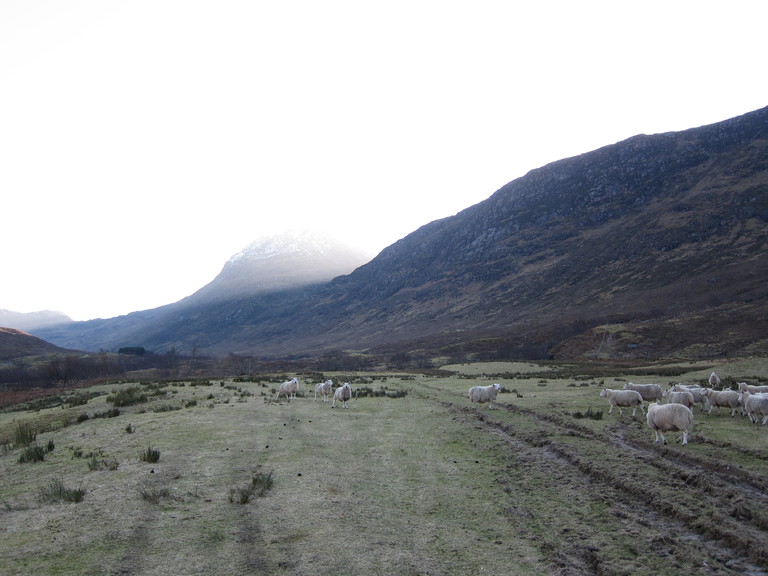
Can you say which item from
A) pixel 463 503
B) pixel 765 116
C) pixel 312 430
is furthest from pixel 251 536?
pixel 765 116

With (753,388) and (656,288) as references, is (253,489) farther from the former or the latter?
(656,288)

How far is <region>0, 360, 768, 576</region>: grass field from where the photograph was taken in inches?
328

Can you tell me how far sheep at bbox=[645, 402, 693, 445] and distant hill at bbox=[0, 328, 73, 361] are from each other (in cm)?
16833

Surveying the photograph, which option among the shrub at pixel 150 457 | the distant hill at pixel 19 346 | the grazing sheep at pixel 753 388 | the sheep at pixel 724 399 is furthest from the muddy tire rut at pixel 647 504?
the distant hill at pixel 19 346

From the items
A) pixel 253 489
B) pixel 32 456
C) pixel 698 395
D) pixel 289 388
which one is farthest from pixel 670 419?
pixel 289 388

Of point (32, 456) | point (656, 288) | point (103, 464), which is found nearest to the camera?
point (103, 464)

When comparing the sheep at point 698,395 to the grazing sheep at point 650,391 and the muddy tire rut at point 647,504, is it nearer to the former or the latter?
the grazing sheep at point 650,391

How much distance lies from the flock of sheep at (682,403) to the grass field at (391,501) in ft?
2.43

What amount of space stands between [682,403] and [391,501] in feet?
57.3

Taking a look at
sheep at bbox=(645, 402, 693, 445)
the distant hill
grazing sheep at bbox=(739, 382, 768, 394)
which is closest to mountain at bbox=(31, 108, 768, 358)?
grazing sheep at bbox=(739, 382, 768, 394)

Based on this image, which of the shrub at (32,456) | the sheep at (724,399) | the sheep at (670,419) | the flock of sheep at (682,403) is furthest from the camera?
the sheep at (724,399)

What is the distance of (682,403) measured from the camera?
845 inches

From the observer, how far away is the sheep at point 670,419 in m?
16.0

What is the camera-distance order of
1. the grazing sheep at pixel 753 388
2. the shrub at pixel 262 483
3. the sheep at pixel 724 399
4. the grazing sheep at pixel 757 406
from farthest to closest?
the grazing sheep at pixel 753 388 < the sheep at pixel 724 399 < the grazing sheep at pixel 757 406 < the shrub at pixel 262 483
